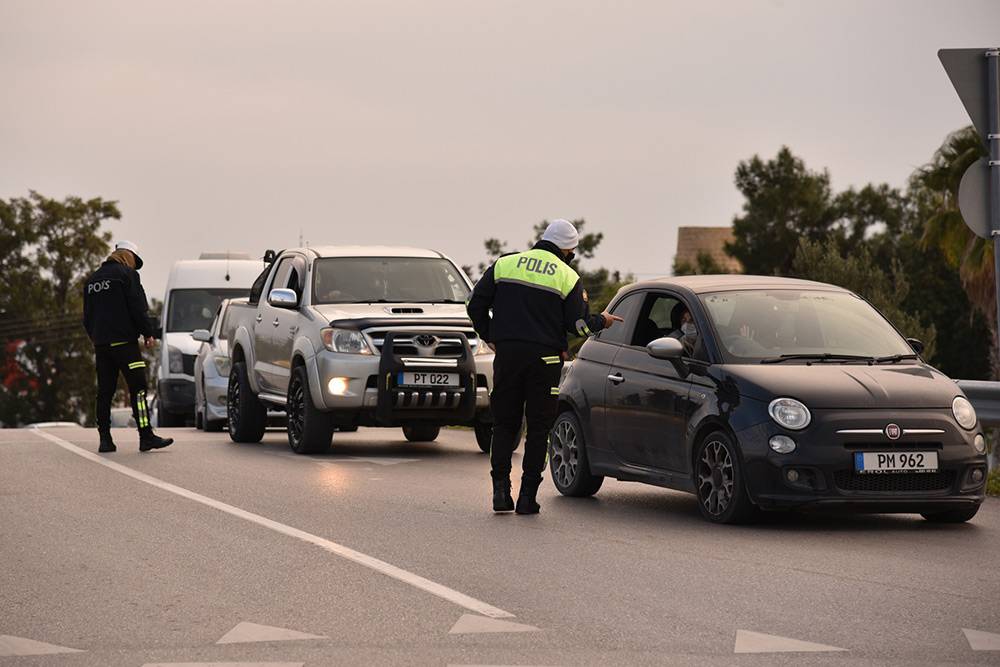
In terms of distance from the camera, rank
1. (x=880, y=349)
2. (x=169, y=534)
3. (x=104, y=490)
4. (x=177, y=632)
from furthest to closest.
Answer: (x=104, y=490) < (x=880, y=349) < (x=169, y=534) < (x=177, y=632)

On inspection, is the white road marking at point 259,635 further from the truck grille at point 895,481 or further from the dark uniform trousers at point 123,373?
the dark uniform trousers at point 123,373

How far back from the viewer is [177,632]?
26.2 feet

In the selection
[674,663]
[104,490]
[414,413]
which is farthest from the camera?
[414,413]

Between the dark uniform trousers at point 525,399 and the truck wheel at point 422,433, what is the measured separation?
859 centimetres

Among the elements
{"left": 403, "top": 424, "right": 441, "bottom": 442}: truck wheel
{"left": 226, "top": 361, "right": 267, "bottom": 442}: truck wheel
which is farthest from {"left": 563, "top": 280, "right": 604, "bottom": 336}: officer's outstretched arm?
{"left": 403, "top": 424, "right": 441, "bottom": 442}: truck wheel

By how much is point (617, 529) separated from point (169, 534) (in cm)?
268

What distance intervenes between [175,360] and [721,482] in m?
19.1

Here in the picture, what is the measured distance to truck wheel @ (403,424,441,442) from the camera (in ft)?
70.0

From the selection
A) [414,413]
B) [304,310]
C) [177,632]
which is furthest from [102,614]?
[304,310]

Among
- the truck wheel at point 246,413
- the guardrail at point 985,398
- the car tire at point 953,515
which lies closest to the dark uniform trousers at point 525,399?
the car tire at point 953,515

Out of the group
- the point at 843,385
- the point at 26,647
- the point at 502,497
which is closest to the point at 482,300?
the point at 502,497

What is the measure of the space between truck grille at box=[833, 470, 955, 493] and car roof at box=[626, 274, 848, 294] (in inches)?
71.6

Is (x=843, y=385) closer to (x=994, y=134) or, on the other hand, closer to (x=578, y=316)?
(x=578, y=316)

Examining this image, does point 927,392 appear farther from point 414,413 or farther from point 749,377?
point 414,413
